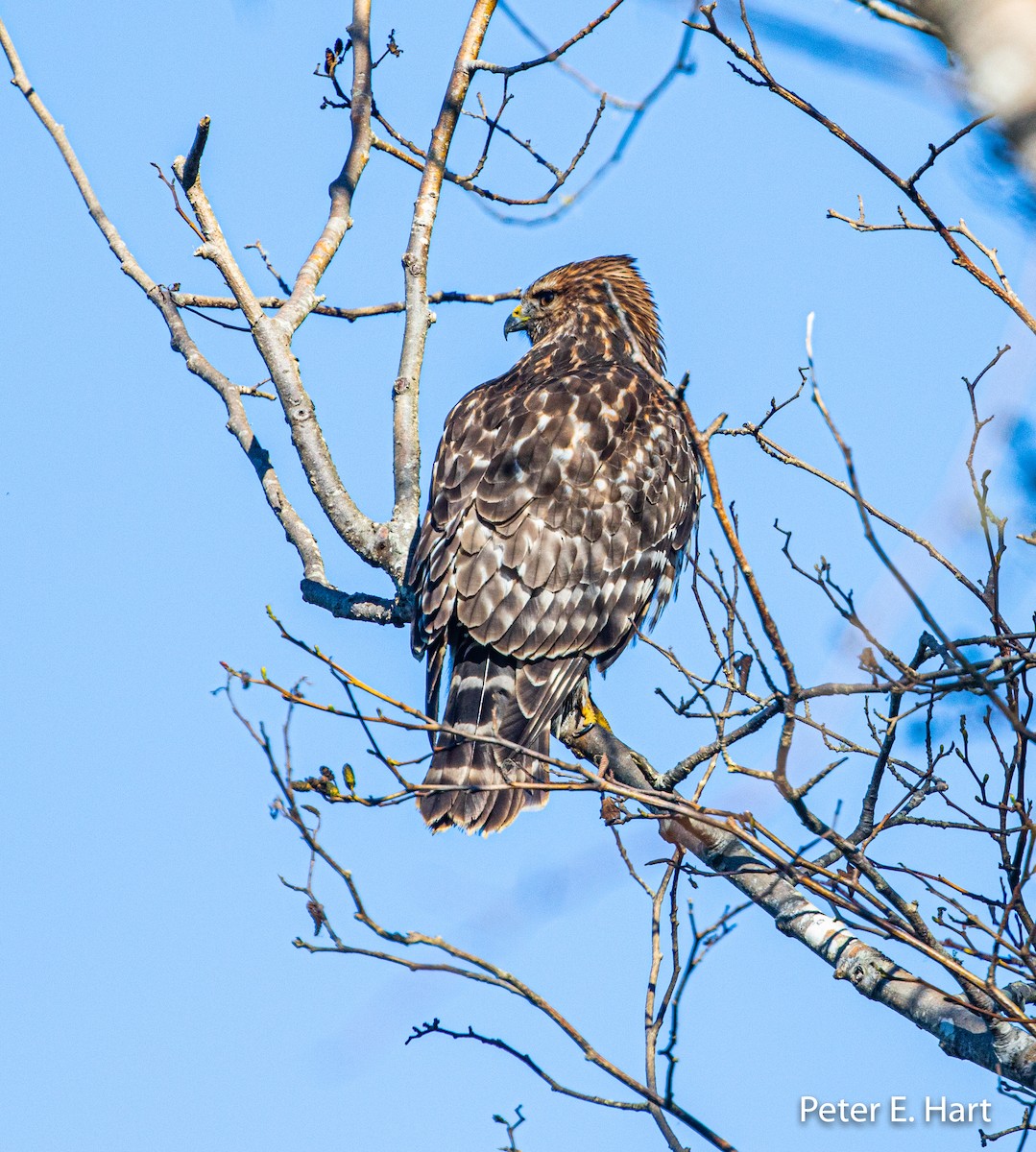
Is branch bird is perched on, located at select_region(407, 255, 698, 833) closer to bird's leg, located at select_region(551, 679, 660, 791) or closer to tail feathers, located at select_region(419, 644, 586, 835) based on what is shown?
tail feathers, located at select_region(419, 644, 586, 835)

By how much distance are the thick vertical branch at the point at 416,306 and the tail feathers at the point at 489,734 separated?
1.89 feet

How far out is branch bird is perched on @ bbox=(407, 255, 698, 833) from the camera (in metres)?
4.92

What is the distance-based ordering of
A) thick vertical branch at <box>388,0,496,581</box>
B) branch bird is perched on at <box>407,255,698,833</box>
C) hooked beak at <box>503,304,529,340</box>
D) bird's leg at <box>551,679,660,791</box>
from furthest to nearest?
1. hooked beak at <box>503,304,529,340</box>
2. thick vertical branch at <box>388,0,496,581</box>
3. branch bird is perched on at <box>407,255,698,833</box>
4. bird's leg at <box>551,679,660,791</box>

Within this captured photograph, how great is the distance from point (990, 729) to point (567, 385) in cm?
258

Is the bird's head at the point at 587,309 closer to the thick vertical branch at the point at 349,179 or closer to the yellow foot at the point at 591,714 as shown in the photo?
the thick vertical branch at the point at 349,179

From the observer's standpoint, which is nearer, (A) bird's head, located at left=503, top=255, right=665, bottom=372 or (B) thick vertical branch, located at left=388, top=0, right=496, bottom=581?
(B) thick vertical branch, located at left=388, top=0, right=496, bottom=581

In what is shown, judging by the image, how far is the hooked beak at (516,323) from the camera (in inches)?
277

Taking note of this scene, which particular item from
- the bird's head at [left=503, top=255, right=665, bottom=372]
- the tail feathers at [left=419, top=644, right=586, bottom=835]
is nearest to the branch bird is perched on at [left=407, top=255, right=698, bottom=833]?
the tail feathers at [left=419, top=644, right=586, bottom=835]

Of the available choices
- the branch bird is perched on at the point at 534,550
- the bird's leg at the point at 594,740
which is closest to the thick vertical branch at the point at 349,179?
the branch bird is perched on at the point at 534,550

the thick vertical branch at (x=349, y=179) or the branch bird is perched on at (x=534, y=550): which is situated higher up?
the thick vertical branch at (x=349, y=179)

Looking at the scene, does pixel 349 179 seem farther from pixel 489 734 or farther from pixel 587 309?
pixel 489 734

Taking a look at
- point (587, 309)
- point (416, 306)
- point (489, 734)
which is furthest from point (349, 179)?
point (489, 734)

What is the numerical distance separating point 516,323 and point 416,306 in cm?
187

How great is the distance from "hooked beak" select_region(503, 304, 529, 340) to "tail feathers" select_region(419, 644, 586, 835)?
2.55m
